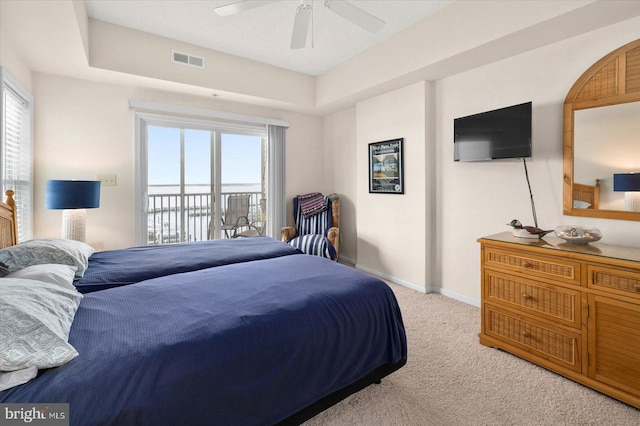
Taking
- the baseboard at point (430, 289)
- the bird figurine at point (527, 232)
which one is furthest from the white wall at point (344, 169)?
the bird figurine at point (527, 232)

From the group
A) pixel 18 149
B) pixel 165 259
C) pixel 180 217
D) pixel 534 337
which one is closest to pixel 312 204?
pixel 180 217

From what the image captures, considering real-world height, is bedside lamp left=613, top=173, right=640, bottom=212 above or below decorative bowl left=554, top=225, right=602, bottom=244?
above

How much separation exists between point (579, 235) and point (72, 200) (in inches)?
166

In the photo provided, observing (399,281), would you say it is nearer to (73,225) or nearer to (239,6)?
(239,6)

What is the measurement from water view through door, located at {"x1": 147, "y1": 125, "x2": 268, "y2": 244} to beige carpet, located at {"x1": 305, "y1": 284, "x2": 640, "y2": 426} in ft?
10.4

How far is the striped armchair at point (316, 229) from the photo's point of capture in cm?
417

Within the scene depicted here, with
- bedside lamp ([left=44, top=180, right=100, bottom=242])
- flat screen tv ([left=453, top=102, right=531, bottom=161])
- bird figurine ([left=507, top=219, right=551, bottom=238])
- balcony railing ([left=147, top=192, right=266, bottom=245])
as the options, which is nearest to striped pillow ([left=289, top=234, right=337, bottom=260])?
balcony railing ([left=147, top=192, right=266, bottom=245])

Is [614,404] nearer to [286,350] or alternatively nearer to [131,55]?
[286,350]

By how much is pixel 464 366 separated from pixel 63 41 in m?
4.13

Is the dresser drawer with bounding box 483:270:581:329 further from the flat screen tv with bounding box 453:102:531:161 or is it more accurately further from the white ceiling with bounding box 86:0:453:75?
the white ceiling with bounding box 86:0:453:75

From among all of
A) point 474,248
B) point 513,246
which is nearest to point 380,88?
point 474,248

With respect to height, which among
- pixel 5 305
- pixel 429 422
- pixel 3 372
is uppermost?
pixel 5 305

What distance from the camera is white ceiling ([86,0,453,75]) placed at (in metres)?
2.84

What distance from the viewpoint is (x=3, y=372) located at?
93 cm
